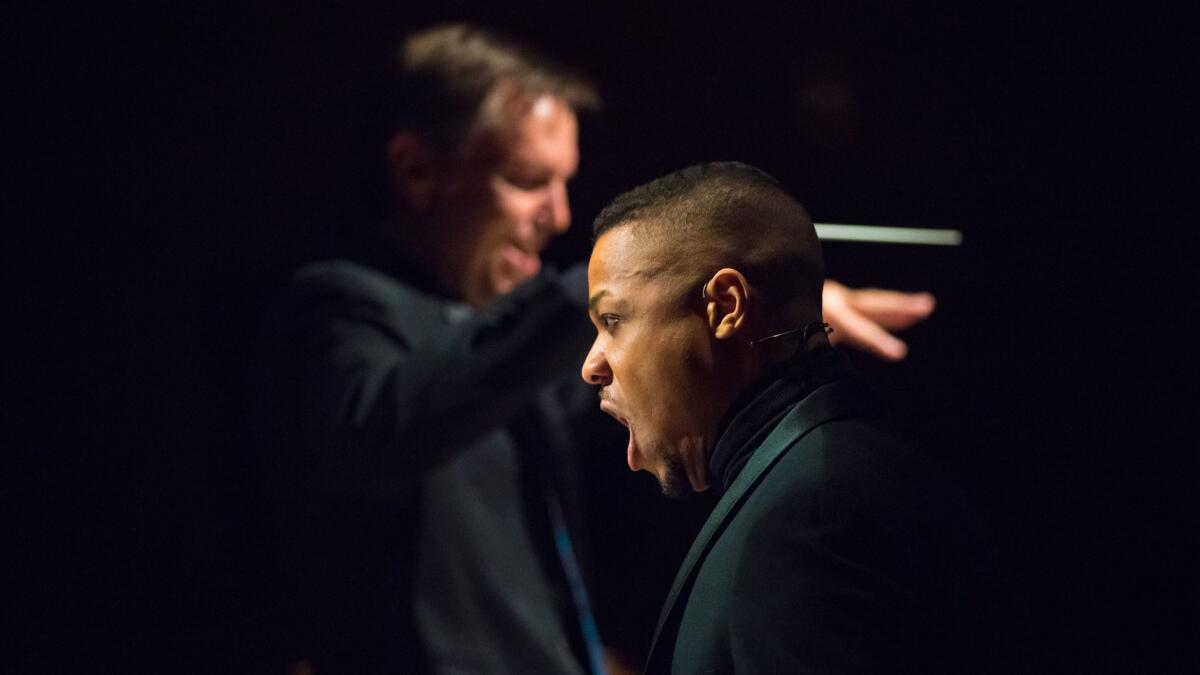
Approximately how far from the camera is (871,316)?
1.49 metres

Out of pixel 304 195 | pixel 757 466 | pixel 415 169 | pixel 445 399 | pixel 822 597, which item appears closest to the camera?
pixel 822 597

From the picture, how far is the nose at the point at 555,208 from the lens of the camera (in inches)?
82.7

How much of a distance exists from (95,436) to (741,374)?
1802mm

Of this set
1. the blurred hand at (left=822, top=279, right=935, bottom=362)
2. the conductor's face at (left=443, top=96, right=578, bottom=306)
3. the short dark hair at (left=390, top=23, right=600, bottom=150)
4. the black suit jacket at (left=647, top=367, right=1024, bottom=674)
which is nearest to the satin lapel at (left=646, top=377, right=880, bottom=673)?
the black suit jacket at (left=647, top=367, right=1024, bottom=674)

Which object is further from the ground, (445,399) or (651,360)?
(651,360)

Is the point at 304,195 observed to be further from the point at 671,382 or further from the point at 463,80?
the point at 671,382

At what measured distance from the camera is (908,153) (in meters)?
2.07

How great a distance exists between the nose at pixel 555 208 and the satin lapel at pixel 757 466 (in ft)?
3.80

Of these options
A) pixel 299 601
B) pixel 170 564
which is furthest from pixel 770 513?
pixel 170 564

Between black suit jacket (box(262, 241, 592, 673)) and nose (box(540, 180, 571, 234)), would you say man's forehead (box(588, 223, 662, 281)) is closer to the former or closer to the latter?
black suit jacket (box(262, 241, 592, 673))

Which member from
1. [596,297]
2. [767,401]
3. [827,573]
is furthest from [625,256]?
[827,573]

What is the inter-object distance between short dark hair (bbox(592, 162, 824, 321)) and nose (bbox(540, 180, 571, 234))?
3.55ft

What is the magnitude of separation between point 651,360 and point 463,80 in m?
1.29

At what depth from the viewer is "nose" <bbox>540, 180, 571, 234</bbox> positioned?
2102 millimetres
